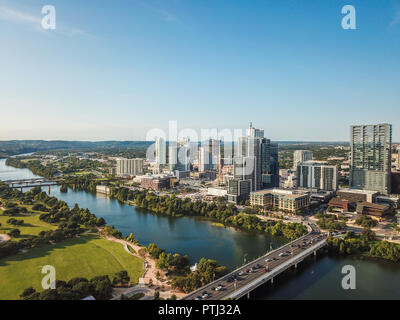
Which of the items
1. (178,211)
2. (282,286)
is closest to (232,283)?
(282,286)

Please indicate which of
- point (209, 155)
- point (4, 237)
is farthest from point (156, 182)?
point (4, 237)

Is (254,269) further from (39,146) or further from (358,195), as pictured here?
(39,146)

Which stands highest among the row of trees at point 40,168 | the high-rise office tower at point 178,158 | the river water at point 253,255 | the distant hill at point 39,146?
the distant hill at point 39,146

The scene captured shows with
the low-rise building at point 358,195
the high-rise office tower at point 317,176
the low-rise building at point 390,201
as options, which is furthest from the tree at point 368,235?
the high-rise office tower at point 317,176

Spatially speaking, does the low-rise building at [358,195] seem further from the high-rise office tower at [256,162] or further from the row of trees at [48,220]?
the row of trees at [48,220]
